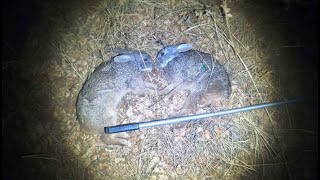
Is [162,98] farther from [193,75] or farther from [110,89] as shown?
[110,89]

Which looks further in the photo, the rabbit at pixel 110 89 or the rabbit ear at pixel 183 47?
the rabbit ear at pixel 183 47

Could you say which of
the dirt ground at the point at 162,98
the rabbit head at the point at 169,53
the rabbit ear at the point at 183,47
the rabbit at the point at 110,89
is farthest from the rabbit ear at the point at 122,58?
the rabbit ear at the point at 183,47

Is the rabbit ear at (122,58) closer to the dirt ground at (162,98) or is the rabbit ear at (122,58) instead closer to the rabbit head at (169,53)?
the dirt ground at (162,98)

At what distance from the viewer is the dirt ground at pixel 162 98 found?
8.17 feet

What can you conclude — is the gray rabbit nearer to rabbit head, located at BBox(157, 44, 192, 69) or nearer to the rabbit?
rabbit head, located at BBox(157, 44, 192, 69)

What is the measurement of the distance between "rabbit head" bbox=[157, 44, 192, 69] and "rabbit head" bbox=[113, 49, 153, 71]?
0.09 meters

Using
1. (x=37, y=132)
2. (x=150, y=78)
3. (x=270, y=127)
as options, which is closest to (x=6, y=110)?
(x=37, y=132)

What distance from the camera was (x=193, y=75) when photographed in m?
2.55

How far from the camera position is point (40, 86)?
99.3 inches

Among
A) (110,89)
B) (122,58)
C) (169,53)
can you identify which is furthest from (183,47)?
(110,89)

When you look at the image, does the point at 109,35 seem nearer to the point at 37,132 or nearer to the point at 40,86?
the point at 40,86

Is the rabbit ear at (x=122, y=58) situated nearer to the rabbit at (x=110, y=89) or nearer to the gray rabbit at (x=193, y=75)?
the rabbit at (x=110, y=89)

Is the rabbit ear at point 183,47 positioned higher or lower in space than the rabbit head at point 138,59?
higher

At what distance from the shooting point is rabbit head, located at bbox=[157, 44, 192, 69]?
2555 mm
